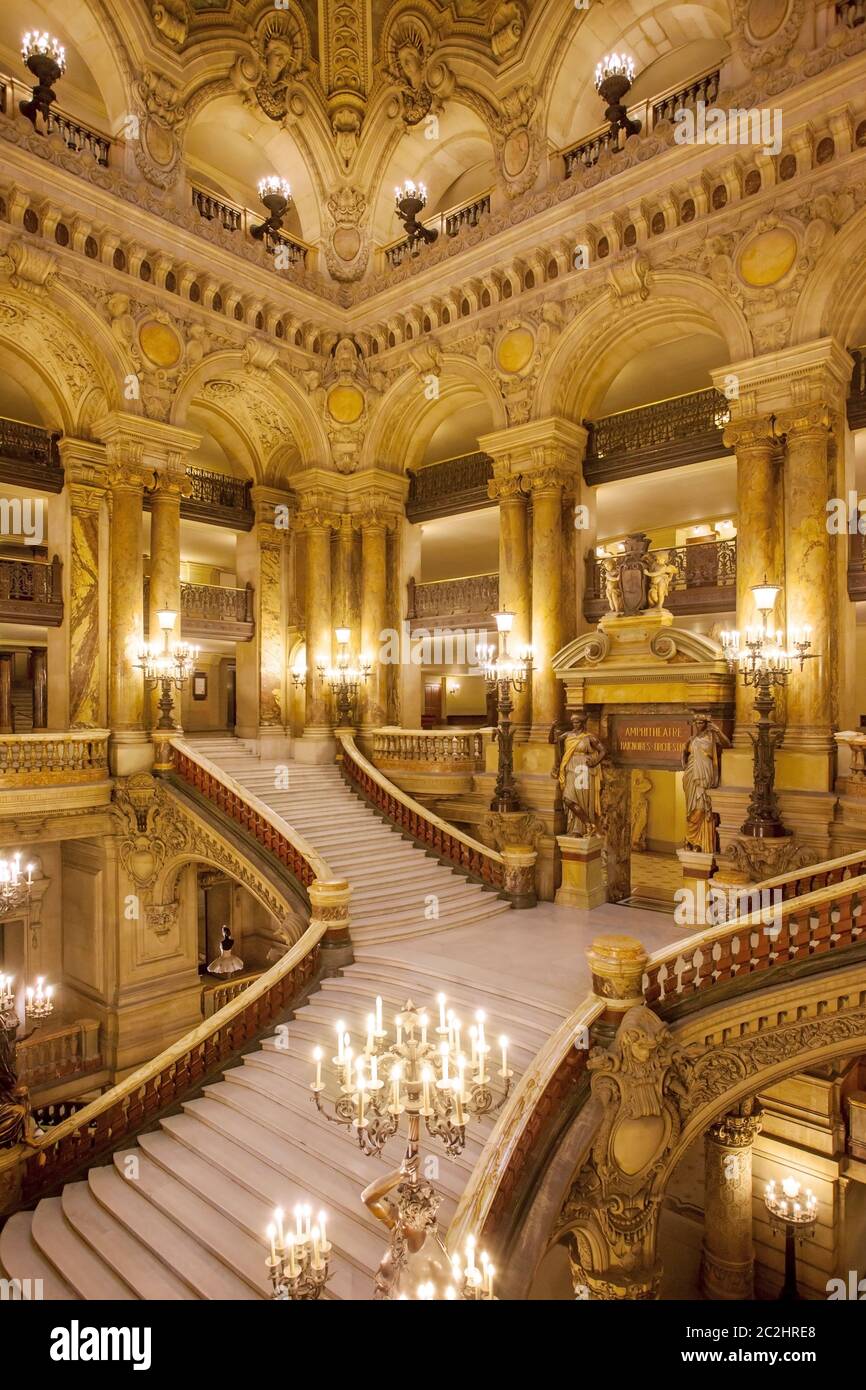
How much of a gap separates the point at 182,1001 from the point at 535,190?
1604 centimetres

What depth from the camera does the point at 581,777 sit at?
12.0m

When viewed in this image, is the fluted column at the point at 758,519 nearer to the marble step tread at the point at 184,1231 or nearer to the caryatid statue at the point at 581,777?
the caryatid statue at the point at 581,777

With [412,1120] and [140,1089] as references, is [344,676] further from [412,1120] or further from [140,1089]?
[412,1120]

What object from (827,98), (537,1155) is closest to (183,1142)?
(537,1155)

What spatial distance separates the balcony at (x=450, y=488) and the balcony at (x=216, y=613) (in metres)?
4.20

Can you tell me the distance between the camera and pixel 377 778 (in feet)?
45.1

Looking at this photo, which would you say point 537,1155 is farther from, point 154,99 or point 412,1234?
point 154,99

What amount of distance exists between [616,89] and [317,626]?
10.5m

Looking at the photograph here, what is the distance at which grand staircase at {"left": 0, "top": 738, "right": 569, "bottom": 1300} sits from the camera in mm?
5672

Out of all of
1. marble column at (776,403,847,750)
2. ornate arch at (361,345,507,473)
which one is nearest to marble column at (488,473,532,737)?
ornate arch at (361,345,507,473)

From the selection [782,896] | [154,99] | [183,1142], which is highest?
[154,99]

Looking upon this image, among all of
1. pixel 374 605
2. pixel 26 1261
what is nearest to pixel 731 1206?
pixel 26 1261

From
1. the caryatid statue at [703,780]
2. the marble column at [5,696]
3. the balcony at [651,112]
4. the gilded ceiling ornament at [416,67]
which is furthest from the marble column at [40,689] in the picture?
the balcony at [651,112]

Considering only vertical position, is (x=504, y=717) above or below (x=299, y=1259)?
above
